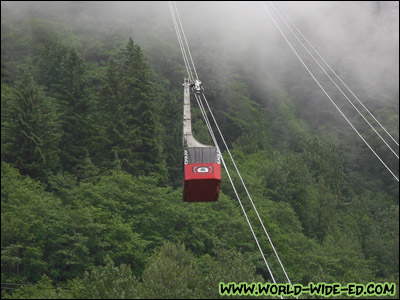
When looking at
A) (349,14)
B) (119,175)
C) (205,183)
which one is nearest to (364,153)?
(349,14)

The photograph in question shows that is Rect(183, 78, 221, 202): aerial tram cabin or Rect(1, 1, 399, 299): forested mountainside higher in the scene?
Rect(183, 78, 221, 202): aerial tram cabin

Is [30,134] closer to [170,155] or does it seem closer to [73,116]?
[73,116]

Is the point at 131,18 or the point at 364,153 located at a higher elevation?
the point at 131,18

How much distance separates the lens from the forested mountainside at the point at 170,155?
172 ft

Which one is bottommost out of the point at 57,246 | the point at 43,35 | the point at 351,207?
the point at 351,207

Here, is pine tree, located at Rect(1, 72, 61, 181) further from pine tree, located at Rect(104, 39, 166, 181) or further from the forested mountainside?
pine tree, located at Rect(104, 39, 166, 181)

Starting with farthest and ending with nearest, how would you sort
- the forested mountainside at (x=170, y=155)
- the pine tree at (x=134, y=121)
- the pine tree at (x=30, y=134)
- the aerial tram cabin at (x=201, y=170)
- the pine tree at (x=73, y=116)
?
the pine tree at (x=73, y=116) < the pine tree at (x=134, y=121) < the pine tree at (x=30, y=134) < the forested mountainside at (x=170, y=155) < the aerial tram cabin at (x=201, y=170)

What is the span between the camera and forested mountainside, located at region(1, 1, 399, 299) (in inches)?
2066

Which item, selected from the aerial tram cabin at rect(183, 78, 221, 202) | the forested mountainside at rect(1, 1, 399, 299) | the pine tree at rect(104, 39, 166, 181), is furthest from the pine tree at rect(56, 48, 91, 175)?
the aerial tram cabin at rect(183, 78, 221, 202)

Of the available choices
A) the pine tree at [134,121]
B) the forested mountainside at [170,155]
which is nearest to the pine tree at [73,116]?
the forested mountainside at [170,155]

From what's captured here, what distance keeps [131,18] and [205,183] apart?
96535mm

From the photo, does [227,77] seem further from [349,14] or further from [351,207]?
[349,14]

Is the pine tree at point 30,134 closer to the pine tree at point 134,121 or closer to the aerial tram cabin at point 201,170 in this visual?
the pine tree at point 134,121

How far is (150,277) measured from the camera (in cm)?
4544
